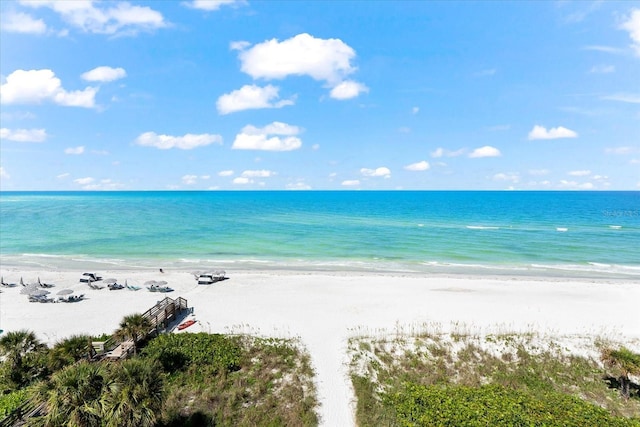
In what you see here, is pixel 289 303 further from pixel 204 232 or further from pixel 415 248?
pixel 204 232

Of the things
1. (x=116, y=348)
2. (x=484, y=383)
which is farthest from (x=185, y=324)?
(x=484, y=383)

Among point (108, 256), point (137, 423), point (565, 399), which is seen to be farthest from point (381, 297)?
point (108, 256)

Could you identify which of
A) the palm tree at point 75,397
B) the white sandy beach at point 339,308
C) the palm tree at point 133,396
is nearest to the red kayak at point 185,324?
the white sandy beach at point 339,308

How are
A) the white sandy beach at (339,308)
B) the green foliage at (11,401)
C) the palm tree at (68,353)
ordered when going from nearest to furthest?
the green foliage at (11,401) → the palm tree at (68,353) → the white sandy beach at (339,308)

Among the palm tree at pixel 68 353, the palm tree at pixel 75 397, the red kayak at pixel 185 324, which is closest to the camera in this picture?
the palm tree at pixel 75 397

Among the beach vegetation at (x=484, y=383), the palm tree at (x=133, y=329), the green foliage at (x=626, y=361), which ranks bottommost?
the beach vegetation at (x=484, y=383)

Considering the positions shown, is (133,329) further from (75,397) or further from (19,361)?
(75,397)

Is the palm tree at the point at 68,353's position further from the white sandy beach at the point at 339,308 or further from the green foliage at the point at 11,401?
the white sandy beach at the point at 339,308
